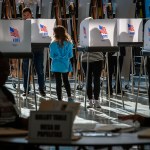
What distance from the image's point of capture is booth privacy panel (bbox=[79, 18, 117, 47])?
10.5 meters

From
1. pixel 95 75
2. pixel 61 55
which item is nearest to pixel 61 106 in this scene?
pixel 95 75

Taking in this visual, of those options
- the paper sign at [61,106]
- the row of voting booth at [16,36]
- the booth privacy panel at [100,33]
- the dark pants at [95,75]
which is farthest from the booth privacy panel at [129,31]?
the paper sign at [61,106]

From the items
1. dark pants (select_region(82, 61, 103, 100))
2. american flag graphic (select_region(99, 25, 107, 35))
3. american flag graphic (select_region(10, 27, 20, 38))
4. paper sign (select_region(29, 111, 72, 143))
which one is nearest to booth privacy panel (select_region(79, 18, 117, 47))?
american flag graphic (select_region(99, 25, 107, 35))

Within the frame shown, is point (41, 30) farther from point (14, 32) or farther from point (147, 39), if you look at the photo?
point (147, 39)

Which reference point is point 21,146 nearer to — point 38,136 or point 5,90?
point 38,136

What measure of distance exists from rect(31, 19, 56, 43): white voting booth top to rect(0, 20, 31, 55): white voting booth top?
2.18 metres

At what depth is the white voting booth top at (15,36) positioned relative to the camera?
9.41 m

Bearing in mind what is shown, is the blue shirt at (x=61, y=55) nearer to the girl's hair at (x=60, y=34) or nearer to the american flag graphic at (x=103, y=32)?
the girl's hair at (x=60, y=34)

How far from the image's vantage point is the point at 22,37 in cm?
958

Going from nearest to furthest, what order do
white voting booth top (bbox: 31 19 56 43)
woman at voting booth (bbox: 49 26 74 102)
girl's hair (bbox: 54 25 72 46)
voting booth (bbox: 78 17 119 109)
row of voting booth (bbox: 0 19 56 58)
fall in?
row of voting booth (bbox: 0 19 56 58), voting booth (bbox: 78 17 119 109), girl's hair (bbox: 54 25 72 46), woman at voting booth (bbox: 49 26 74 102), white voting booth top (bbox: 31 19 56 43)

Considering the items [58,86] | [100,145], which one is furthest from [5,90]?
[58,86]

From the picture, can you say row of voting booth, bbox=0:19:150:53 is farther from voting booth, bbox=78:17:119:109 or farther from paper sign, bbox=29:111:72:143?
paper sign, bbox=29:111:72:143

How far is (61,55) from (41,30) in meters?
0.79

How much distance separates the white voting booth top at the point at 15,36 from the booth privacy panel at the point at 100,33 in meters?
1.28
